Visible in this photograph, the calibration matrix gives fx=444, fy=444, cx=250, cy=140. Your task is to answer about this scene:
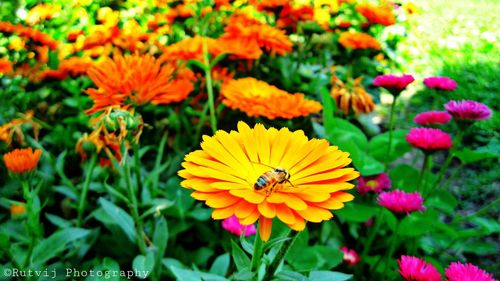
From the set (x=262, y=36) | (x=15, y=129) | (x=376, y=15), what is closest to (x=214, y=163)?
(x=15, y=129)

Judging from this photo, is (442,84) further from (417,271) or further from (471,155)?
(417,271)

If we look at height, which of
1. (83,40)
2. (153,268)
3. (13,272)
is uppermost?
(83,40)

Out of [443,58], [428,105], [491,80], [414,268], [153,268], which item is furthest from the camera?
[443,58]

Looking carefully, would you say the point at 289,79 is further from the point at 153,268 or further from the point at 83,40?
the point at 153,268

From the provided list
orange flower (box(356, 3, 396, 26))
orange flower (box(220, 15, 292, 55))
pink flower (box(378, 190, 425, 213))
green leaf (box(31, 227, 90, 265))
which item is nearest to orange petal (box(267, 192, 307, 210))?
pink flower (box(378, 190, 425, 213))

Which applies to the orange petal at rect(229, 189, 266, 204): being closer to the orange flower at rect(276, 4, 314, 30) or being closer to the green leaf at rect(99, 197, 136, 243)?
the green leaf at rect(99, 197, 136, 243)

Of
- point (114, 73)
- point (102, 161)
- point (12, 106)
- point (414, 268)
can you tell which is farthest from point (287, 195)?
point (12, 106)

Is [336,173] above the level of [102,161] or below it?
above
